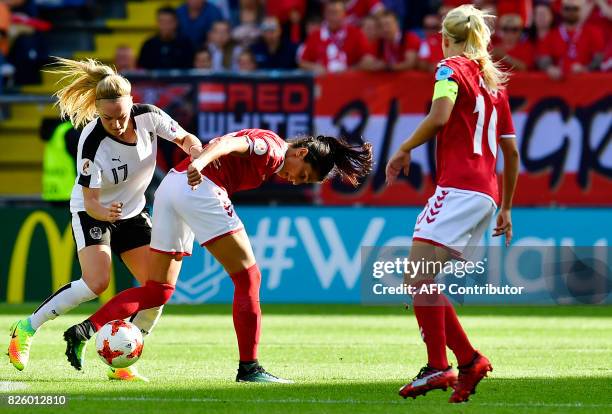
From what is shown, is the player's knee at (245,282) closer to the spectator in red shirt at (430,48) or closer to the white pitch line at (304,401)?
the white pitch line at (304,401)

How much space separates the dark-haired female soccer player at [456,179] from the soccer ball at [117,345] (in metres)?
1.74

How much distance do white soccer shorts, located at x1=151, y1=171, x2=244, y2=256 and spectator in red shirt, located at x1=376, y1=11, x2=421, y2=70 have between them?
7.83 metres

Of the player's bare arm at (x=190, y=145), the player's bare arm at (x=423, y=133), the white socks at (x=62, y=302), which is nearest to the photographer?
the player's bare arm at (x=423, y=133)

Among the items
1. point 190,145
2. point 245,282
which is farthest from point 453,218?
point 190,145

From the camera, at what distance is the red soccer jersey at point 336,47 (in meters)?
16.0

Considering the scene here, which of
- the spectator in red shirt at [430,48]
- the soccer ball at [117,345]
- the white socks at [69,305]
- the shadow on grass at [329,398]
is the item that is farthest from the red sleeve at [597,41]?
the soccer ball at [117,345]

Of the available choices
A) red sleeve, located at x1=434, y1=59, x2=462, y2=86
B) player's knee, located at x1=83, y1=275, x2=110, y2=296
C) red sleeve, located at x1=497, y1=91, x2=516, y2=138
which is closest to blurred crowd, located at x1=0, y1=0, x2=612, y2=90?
player's knee, located at x1=83, y1=275, x2=110, y2=296

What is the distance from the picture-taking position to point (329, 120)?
1481cm

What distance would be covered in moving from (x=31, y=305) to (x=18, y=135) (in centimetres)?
422

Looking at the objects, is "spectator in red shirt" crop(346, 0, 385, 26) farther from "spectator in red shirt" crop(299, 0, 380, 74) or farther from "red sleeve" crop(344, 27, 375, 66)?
"red sleeve" crop(344, 27, 375, 66)

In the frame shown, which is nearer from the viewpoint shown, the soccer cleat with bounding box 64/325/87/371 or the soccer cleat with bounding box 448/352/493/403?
the soccer cleat with bounding box 448/352/493/403

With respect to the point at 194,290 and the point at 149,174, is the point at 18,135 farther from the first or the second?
the point at 149,174

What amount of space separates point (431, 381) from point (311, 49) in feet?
32.9

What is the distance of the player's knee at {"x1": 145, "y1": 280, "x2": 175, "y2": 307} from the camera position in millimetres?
7977
